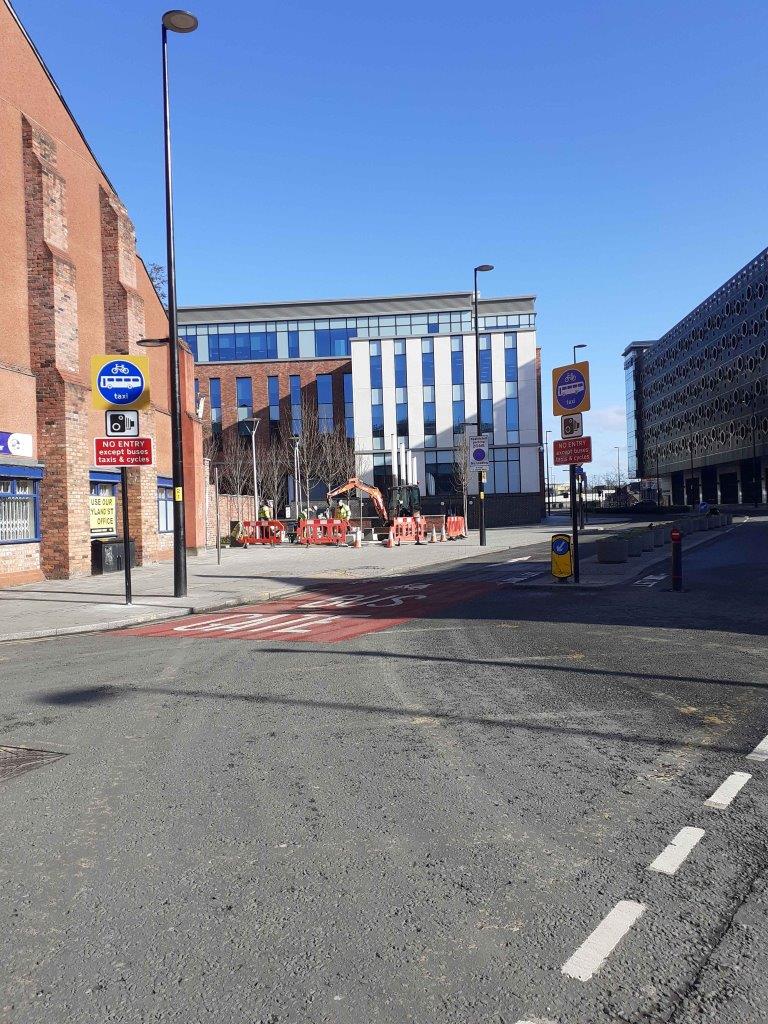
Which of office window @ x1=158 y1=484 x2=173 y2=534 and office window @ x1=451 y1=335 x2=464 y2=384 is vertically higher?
office window @ x1=451 y1=335 x2=464 y2=384

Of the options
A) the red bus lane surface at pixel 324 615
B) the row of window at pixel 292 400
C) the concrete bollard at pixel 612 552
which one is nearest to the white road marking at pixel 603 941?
the red bus lane surface at pixel 324 615

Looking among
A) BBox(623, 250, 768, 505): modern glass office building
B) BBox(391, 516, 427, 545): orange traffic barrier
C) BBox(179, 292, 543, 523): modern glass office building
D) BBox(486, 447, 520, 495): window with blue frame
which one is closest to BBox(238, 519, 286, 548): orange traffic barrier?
BBox(391, 516, 427, 545): orange traffic barrier

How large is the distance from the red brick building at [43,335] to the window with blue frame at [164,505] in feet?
11.1

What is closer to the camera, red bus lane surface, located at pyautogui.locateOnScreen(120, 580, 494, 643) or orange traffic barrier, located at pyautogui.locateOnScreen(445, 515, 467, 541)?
red bus lane surface, located at pyautogui.locateOnScreen(120, 580, 494, 643)

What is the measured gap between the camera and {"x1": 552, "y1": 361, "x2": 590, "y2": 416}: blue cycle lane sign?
16.6 m

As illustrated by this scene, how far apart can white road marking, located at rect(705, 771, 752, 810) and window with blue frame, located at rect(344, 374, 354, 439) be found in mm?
57426

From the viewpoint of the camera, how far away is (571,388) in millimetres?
16891

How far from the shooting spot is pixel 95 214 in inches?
916

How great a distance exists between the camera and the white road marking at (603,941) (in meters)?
2.91

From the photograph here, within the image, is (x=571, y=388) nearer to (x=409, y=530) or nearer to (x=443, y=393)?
(x=409, y=530)

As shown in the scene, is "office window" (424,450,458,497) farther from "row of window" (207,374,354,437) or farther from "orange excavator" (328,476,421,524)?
"orange excavator" (328,476,421,524)

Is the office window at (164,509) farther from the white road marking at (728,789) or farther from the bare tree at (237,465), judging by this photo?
the bare tree at (237,465)

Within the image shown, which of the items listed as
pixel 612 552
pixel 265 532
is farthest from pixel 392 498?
pixel 612 552

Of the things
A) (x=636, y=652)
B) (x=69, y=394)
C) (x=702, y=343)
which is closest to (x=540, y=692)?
(x=636, y=652)
